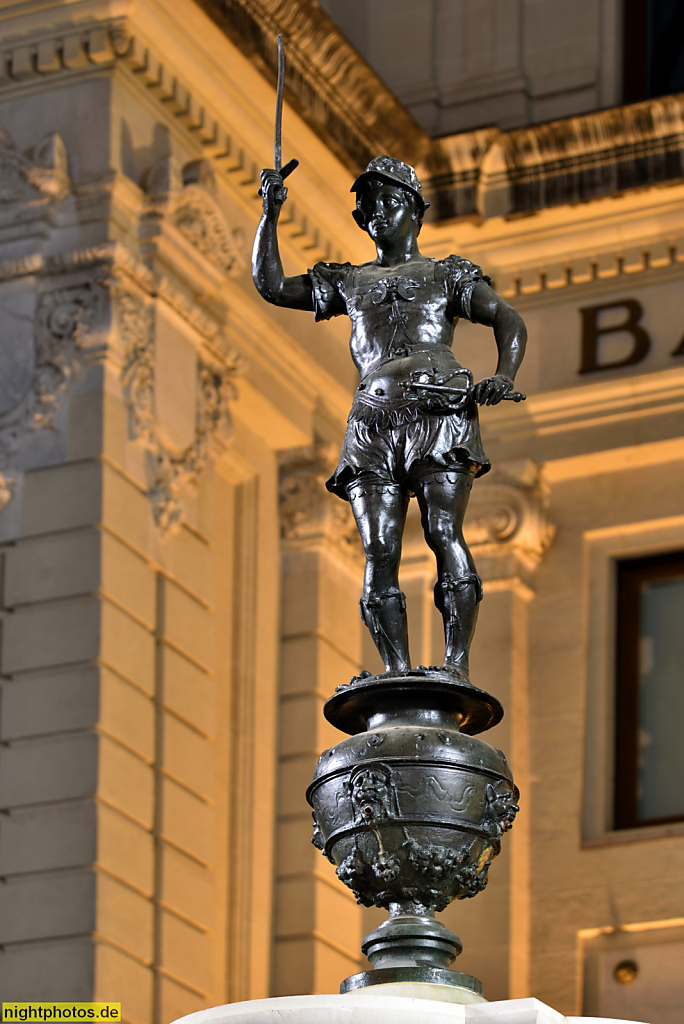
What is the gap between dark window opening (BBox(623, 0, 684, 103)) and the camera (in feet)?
62.0

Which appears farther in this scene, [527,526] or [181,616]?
[527,526]

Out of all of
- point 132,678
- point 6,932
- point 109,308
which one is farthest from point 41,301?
point 6,932

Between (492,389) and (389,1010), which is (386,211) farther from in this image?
(389,1010)

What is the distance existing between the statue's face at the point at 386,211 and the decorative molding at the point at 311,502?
8745 millimetres

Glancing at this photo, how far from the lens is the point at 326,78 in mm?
17125

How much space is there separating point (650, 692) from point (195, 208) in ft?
18.3

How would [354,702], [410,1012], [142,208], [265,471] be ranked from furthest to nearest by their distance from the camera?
1. [265,471]
2. [142,208]
3. [354,702]
4. [410,1012]

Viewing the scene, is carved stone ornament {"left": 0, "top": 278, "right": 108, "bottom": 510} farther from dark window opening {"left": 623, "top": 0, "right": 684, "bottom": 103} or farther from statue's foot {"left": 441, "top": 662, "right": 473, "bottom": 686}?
statue's foot {"left": 441, "top": 662, "right": 473, "bottom": 686}

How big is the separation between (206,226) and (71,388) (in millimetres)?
1856

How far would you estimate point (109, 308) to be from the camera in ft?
46.3

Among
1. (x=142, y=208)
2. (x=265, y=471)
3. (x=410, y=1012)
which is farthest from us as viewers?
(x=265, y=471)

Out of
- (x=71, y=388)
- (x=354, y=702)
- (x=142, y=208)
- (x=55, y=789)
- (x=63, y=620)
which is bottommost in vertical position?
(x=354, y=702)

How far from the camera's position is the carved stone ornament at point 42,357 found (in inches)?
553

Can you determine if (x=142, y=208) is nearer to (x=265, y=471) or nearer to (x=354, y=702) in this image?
(x=265, y=471)
